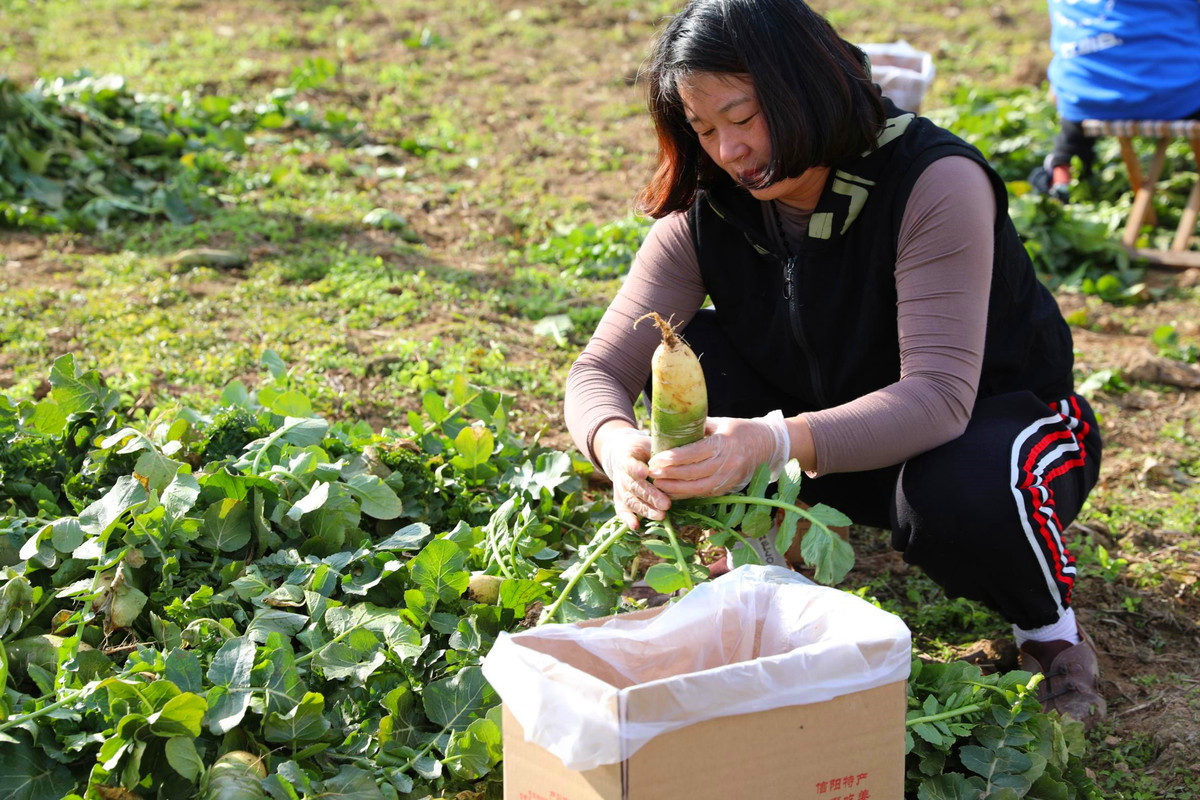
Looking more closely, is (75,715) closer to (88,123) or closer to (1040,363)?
(1040,363)

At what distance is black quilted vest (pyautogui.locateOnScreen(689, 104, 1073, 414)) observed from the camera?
2.07 m

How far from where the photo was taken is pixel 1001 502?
1991 mm

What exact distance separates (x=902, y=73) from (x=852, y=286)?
2.97m

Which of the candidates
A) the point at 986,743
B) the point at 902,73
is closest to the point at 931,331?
the point at 986,743

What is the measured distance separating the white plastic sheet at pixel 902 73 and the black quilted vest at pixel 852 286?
2602 millimetres

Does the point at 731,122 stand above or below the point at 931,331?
above

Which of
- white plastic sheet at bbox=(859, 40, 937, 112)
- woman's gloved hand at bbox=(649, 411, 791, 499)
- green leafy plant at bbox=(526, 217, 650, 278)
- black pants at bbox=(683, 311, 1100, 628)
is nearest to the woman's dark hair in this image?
woman's gloved hand at bbox=(649, 411, 791, 499)

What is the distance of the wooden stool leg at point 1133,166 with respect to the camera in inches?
188

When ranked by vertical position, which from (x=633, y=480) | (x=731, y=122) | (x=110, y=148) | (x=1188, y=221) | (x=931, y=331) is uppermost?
(x=731, y=122)

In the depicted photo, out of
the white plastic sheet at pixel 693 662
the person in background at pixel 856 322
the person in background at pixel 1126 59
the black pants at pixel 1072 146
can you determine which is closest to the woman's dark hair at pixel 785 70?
the person in background at pixel 856 322

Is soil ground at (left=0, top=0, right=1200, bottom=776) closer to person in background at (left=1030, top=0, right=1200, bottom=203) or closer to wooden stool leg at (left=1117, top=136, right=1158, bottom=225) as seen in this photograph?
Result: wooden stool leg at (left=1117, top=136, right=1158, bottom=225)

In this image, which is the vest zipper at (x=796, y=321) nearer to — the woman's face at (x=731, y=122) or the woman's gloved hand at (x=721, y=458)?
the woman's face at (x=731, y=122)

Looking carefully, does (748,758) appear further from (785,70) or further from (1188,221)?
(1188,221)

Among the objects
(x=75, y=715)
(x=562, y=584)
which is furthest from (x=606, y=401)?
(x=75, y=715)
